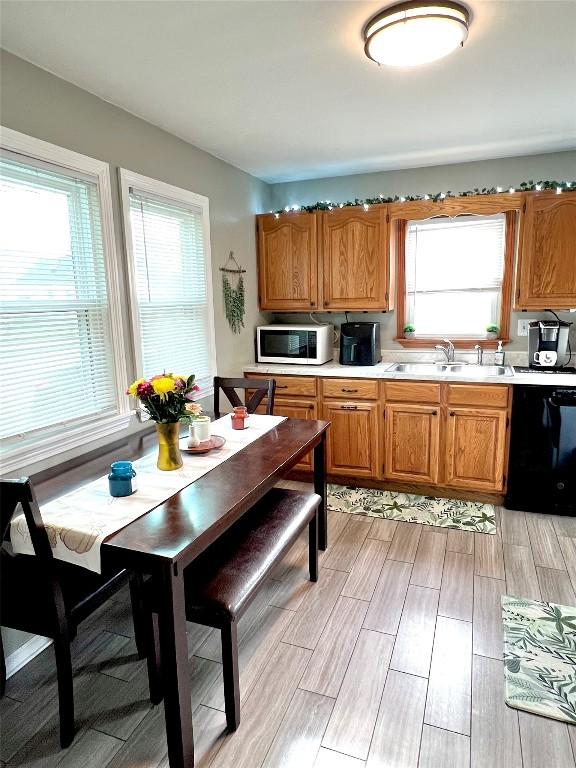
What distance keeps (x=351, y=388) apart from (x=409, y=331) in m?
0.82

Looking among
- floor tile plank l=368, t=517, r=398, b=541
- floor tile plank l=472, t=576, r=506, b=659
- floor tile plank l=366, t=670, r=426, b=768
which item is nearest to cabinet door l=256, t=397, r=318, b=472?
floor tile plank l=368, t=517, r=398, b=541

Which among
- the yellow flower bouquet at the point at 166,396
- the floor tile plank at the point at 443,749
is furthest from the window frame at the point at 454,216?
the floor tile plank at the point at 443,749

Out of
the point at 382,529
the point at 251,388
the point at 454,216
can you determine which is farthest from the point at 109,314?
the point at 454,216

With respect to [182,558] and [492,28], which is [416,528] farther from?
[492,28]

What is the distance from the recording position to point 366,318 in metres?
4.04

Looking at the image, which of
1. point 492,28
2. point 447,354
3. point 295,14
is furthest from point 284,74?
point 447,354

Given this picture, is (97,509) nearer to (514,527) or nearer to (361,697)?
(361,697)

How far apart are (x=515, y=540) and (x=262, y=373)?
212cm

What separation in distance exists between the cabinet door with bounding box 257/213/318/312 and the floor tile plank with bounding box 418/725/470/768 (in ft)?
9.57

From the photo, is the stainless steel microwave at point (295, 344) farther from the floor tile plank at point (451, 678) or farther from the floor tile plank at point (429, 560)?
the floor tile plank at point (451, 678)

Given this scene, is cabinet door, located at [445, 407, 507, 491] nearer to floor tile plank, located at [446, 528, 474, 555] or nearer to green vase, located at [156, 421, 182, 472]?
floor tile plank, located at [446, 528, 474, 555]

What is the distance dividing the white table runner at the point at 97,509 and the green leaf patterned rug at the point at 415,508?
5.14 ft

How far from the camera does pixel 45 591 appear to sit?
1.64 meters

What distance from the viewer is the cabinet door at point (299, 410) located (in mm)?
3674
